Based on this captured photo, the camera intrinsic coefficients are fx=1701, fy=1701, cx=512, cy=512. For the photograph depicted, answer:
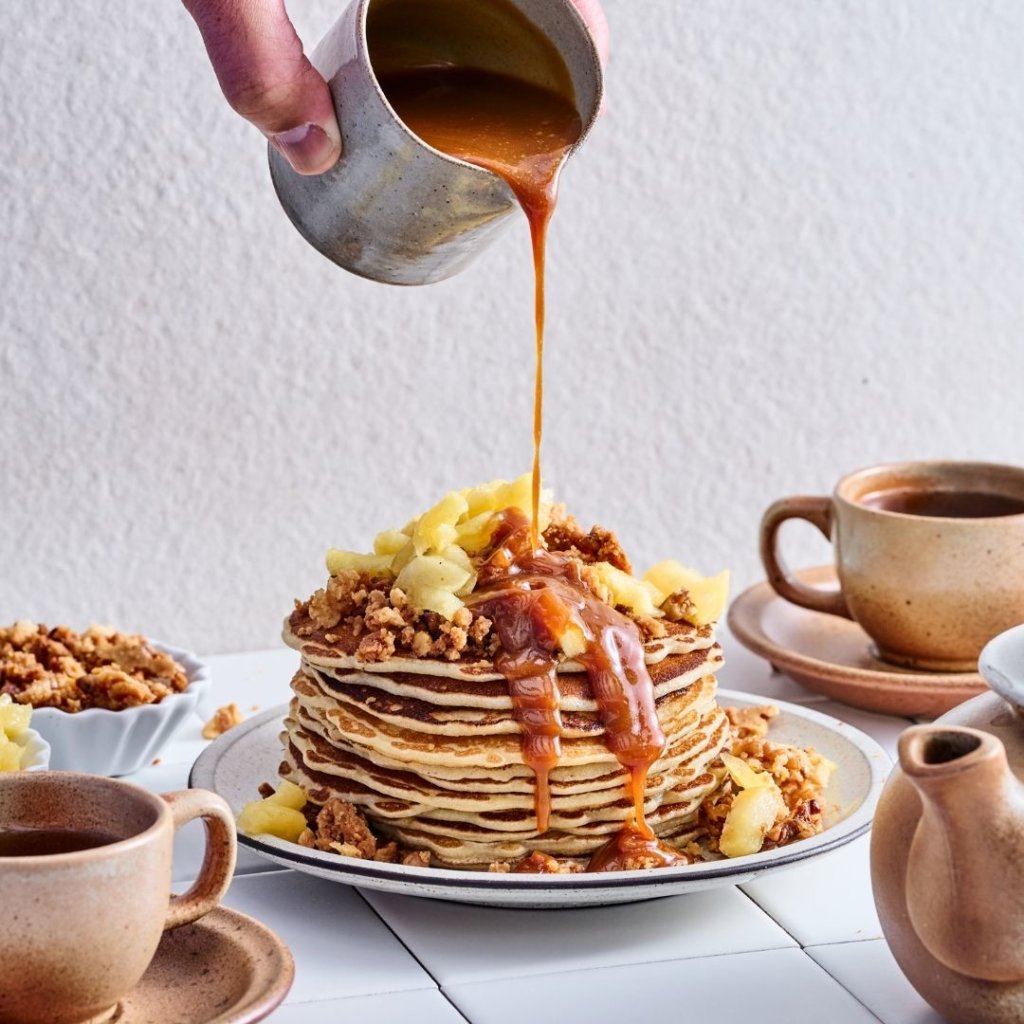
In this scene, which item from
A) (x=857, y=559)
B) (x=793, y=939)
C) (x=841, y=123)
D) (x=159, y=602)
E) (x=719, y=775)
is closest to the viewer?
(x=793, y=939)

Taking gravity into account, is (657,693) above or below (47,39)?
below

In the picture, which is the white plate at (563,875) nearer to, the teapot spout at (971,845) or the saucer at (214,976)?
the saucer at (214,976)

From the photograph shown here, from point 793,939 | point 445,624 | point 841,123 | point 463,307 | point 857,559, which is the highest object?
point 841,123

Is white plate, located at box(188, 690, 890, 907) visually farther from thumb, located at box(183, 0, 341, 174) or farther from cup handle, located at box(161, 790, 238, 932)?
thumb, located at box(183, 0, 341, 174)

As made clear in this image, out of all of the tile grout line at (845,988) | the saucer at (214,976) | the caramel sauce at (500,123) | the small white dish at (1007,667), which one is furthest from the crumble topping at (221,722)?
the small white dish at (1007,667)

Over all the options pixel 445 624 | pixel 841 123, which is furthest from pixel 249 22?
pixel 841 123

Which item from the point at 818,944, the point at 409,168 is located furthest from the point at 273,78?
the point at 818,944

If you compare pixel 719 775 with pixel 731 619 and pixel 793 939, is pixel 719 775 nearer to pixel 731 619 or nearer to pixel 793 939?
pixel 793 939
